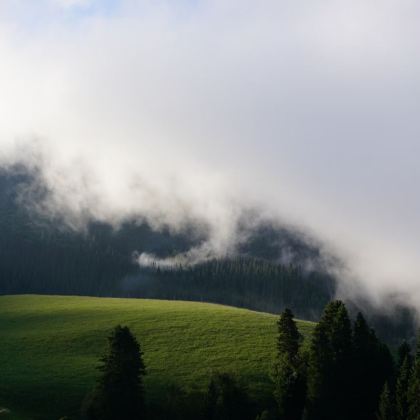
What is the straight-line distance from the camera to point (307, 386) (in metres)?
77.6

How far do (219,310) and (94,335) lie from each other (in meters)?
32.6

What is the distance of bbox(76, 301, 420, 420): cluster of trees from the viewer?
228 feet

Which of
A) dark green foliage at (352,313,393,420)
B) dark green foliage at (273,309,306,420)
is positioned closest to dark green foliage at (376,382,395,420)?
dark green foliage at (352,313,393,420)

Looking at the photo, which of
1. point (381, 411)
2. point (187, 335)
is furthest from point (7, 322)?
point (381, 411)

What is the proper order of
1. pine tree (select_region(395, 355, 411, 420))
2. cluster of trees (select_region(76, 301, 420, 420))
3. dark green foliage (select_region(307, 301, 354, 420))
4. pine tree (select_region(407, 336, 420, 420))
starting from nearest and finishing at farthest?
pine tree (select_region(407, 336, 420, 420)) < pine tree (select_region(395, 355, 411, 420)) < cluster of trees (select_region(76, 301, 420, 420)) < dark green foliage (select_region(307, 301, 354, 420))

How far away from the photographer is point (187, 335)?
Result: 112 meters

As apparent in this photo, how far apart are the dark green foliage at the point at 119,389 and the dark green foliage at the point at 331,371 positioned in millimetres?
20062

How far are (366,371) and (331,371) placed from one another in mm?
4516

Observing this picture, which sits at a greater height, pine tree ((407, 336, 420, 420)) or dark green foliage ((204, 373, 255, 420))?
pine tree ((407, 336, 420, 420))

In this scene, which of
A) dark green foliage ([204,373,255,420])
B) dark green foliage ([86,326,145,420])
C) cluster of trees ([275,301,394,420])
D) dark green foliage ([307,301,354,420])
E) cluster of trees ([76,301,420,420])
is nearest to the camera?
dark green foliage ([86,326,145,420])

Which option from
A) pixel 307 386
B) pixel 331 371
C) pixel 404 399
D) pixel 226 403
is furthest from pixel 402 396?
pixel 226 403

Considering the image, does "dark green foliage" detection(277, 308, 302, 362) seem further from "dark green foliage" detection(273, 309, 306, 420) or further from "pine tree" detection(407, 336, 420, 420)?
"pine tree" detection(407, 336, 420, 420)

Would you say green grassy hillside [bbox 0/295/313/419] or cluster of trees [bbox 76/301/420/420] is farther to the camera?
green grassy hillside [bbox 0/295/313/419]

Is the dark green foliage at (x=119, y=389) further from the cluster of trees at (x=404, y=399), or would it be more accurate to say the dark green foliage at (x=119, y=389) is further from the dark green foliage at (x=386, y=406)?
the cluster of trees at (x=404, y=399)
